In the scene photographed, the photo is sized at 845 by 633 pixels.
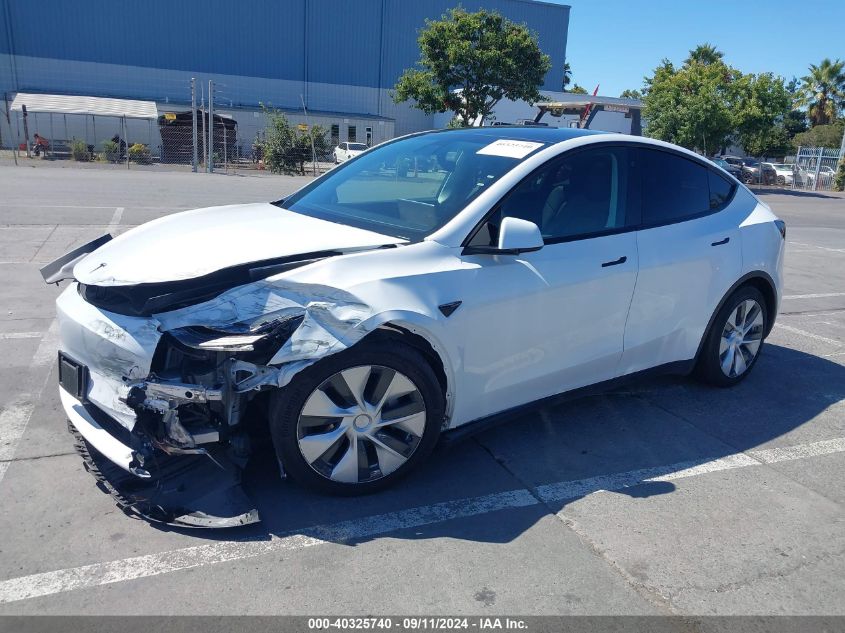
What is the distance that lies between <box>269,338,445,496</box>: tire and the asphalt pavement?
17cm

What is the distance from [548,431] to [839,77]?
71.6m

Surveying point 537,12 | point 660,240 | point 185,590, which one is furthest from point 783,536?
point 537,12

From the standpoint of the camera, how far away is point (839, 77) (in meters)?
61.8

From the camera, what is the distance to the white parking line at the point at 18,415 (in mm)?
3682

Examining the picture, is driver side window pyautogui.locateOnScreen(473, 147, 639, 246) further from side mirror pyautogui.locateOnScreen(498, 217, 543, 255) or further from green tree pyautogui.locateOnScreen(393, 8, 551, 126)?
green tree pyautogui.locateOnScreen(393, 8, 551, 126)

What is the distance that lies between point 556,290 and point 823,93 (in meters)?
72.6

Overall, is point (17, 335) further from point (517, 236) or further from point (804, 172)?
point (804, 172)

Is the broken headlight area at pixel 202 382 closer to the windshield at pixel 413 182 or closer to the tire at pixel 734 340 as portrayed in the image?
the windshield at pixel 413 182

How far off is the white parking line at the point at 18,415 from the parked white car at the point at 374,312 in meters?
0.47

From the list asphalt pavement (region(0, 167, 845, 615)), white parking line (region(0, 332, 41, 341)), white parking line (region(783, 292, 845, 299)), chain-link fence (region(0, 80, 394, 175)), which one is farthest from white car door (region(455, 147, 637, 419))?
chain-link fence (region(0, 80, 394, 175))

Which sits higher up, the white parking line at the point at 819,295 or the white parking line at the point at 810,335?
the white parking line at the point at 819,295

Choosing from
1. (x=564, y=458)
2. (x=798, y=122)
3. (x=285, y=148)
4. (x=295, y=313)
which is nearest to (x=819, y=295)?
(x=564, y=458)

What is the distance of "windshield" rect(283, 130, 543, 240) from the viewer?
375cm

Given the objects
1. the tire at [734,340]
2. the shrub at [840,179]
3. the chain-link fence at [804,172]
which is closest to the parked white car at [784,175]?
the chain-link fence at [804,172]
